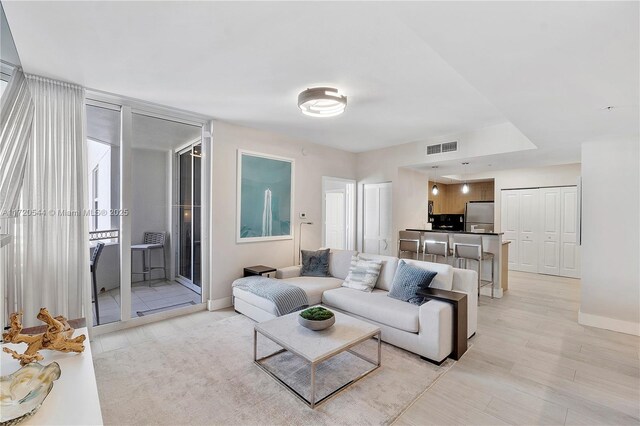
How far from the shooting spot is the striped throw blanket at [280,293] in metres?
3.30

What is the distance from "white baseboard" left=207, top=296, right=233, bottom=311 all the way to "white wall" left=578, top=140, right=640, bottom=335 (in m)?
4.64

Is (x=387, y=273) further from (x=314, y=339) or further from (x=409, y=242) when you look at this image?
(x=409, y=242)

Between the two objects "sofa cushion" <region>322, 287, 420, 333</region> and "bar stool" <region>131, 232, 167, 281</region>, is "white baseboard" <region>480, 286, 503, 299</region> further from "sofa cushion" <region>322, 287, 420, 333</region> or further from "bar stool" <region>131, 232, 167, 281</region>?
"bar stool" <region>131, 232, 167, 281</region>

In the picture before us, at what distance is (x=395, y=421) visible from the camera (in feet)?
6.40

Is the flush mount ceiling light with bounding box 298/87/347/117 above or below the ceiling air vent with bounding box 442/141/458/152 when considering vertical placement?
above

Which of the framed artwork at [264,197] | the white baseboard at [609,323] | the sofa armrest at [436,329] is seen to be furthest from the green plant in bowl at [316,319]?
the white baseboard at [609,323]

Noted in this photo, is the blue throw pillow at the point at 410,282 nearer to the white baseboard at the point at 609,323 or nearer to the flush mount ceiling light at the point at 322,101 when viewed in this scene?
the flush mount ceiling light at the point at 322,101

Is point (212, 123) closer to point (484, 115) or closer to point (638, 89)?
point (484, 115)

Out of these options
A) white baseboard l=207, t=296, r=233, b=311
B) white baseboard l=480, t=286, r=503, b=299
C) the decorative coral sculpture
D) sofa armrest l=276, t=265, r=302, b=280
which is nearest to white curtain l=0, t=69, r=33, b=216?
the decorative coral sculpture

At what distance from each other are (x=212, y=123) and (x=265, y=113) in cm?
85

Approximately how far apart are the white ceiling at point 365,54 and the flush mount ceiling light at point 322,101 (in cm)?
11

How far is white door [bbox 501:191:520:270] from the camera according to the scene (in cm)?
691

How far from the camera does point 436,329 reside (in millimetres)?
2637

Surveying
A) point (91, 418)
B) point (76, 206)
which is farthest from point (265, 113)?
point (91, 418)
